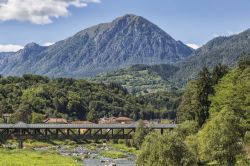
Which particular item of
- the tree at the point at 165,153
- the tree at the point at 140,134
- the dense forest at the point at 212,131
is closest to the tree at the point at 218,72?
the dense forest at the point at 212,131

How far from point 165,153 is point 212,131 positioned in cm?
1293

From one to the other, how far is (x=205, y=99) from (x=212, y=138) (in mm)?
39148

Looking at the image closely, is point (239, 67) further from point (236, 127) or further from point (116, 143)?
point (116, 143)

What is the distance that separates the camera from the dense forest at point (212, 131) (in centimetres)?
4959

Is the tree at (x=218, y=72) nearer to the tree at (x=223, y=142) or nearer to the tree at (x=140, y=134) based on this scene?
the tree at (x=140, y=134)

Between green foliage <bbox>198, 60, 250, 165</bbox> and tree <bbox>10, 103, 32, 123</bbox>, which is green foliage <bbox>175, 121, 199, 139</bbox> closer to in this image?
green foliage <bbox>198, 60, 250, 165</bbox>

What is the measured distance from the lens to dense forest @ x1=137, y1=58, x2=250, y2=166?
49.6m

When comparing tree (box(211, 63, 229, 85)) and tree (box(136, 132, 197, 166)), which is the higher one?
tree (box(211, 63, 229, 85))

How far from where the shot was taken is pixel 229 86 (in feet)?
277

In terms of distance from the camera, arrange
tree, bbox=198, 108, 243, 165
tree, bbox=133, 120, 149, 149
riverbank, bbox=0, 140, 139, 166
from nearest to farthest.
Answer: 1. tree, bbox=198, 108, 243, 165
2. riverbank, bbox=0, 140, 139, 166
3. tree, bbox=133, 120, 149, 149

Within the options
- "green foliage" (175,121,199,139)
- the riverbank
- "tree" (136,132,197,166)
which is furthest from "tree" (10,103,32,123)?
"tree" (136,132,197,166)

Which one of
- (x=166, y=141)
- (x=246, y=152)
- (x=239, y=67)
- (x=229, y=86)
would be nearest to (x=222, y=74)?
(x=239, y=67)

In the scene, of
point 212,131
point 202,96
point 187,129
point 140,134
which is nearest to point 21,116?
point 140,134

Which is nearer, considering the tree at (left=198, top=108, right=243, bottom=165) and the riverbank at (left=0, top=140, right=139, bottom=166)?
the tree at (left=198, top=108, right=243, bottom=165)
